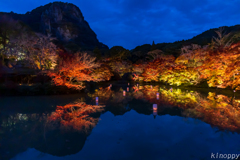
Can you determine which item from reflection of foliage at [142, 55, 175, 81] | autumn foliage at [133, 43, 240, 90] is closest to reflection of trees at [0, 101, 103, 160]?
autumn foliage at [133, 43, 240, 90]

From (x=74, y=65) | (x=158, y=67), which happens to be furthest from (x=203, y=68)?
(x=74, y=65)

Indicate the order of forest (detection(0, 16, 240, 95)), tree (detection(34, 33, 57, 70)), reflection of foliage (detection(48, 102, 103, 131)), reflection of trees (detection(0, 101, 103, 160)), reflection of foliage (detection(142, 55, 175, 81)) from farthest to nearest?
reflection of foliage (detection(142, 55, 175, 81))
tree (detection(34, 33, 57, 70))
forest (detection(0, 16, 240, 95))
reflection of foliage (detection(48, 102, 103, 131))
reflection of trees (detection(0, 101, 103, 160))

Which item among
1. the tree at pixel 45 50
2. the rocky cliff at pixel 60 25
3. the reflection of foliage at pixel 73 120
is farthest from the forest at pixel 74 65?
the rocky cliff at pixel 60 25

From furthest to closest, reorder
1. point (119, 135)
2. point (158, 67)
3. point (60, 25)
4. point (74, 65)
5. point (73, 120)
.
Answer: point (60, 25), point (158, 67), point (74, 65), point (73, 120), point (119, 135)

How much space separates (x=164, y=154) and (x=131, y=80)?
25.0 metres

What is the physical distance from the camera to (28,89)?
1183 cm

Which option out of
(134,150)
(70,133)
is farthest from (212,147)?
(70,133)

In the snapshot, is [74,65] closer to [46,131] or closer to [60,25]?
[46,131]

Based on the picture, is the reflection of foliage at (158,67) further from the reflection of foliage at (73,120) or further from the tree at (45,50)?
the reflection of foliage at (73,120)

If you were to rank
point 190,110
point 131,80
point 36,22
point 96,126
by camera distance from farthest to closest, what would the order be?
point 36,22, point 131,80, point 190,110, point 96,126

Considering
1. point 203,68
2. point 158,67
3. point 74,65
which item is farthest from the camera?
point 158,67

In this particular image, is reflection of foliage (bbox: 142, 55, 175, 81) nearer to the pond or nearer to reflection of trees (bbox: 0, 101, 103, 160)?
the pond

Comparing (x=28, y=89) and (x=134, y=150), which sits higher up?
(x=28, y=89)

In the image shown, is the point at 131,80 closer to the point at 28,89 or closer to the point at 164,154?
the point at 28,89
